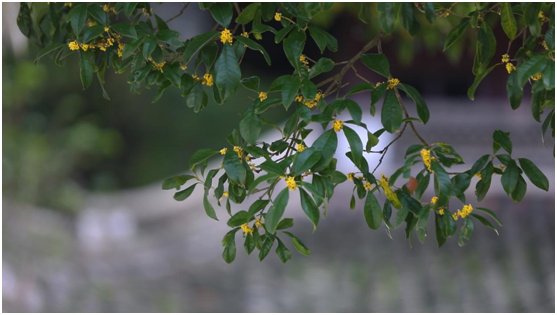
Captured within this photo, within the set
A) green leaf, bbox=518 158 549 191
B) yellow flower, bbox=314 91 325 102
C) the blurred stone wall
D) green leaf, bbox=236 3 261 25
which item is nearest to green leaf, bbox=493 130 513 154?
green leaf, bbox=518 158 549 191

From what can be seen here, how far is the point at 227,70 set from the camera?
1.01 meters

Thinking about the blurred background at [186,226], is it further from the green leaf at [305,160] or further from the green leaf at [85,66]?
the green leaf at [305,160]

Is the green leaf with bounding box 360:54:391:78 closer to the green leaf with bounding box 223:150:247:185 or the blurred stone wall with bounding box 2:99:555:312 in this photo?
the green leaf with bounding box 223:150:247:185

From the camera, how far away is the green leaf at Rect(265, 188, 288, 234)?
0.96 metres

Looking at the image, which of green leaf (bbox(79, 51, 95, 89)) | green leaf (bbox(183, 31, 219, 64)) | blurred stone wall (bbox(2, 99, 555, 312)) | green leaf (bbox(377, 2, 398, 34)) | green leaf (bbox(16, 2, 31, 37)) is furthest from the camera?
blurred stone wall (bbox(2, 99, 555, 312))

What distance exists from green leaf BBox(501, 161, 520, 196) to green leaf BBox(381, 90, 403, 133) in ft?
0.58

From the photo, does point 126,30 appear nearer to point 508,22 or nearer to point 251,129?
point 251,129

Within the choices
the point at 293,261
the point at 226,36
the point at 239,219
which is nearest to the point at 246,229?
the point at 239,219

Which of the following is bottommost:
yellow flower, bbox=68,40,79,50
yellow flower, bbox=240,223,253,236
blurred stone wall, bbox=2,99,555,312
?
blurred stone wall, bbox=2,99,555,312

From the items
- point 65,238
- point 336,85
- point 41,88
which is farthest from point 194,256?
→ point 336,85

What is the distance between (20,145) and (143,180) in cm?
151

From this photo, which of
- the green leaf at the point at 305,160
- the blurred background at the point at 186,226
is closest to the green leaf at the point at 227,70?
the green leaf at the point at 305,160

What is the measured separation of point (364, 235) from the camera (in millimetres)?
5262

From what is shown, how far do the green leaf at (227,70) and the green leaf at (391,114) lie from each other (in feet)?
0.57
